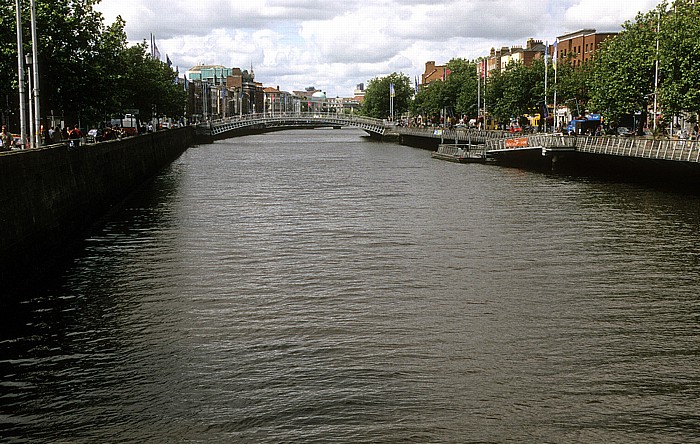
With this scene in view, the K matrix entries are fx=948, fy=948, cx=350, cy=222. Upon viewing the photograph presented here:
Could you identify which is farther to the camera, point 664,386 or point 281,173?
point 281,173

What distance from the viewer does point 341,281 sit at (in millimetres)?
21797

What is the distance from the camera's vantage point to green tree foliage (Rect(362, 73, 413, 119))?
182125 mm

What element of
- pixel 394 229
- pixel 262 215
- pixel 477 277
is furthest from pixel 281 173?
pixel 477 277

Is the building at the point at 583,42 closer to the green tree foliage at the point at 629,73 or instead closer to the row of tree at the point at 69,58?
the green tree foliage at the point at 629,73

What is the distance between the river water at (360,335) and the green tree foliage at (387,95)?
494 ft

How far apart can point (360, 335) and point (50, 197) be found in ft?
41.3

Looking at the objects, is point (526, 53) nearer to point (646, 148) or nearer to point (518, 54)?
point (518, 54)

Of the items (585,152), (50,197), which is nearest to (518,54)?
(585,152)

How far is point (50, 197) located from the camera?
25.9m

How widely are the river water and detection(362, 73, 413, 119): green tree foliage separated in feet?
494

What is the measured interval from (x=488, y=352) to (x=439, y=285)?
5.57 m

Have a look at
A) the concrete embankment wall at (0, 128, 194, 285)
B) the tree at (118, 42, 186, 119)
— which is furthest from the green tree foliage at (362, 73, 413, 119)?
the concrete embankment wall at (0, 128, 194, 285)

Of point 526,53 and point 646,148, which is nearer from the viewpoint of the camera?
point 646,148

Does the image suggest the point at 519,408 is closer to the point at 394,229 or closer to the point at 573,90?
the point at 394,229
